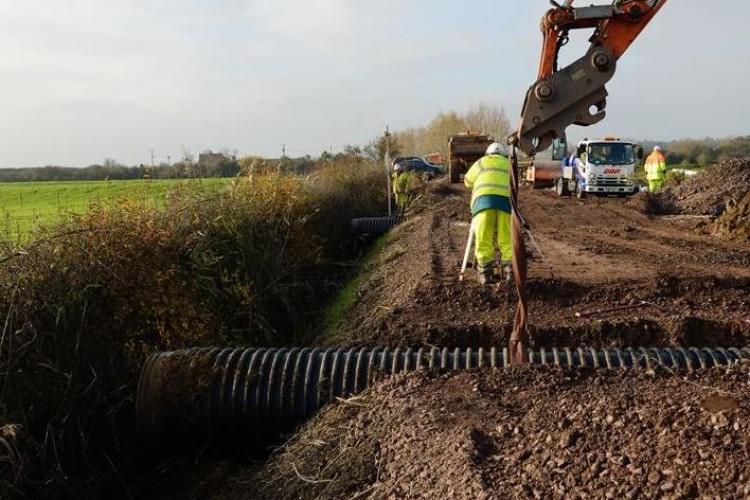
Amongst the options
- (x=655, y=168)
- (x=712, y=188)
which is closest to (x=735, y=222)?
(x=712, y=188)

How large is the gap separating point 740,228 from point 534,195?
11.1 metres

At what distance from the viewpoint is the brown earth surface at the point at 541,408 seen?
2.99 m

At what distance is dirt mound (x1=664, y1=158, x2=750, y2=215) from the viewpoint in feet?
57.0

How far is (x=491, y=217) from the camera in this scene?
8.37 metres

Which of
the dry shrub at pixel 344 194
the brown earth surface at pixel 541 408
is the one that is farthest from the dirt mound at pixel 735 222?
the dry shrub at pixel 344 194

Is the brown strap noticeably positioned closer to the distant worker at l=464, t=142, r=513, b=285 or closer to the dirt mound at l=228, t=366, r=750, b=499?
the dirt mound at l=228, t=366, r=750, b=499

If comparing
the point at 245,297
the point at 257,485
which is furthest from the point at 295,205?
the point at 257,485

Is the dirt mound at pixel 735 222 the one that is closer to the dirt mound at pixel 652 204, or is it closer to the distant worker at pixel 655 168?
the dirt mound at pixel 652 204

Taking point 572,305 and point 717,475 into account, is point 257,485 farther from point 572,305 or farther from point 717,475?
point 572,305

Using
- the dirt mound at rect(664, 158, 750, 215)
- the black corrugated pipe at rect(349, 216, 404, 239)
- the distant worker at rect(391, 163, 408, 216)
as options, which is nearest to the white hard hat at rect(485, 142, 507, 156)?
the black corrugated pipe at rect(349, 216, 404, 239)

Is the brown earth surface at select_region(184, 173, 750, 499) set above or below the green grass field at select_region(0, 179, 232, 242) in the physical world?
below

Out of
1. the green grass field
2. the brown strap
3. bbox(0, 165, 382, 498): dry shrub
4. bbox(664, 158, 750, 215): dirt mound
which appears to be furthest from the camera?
bbox(664, 158, 750, 215): dirt mound

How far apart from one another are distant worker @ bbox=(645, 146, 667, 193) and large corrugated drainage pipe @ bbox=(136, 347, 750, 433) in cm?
1731

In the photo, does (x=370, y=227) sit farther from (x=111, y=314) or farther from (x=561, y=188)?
(x=111, y=314)
